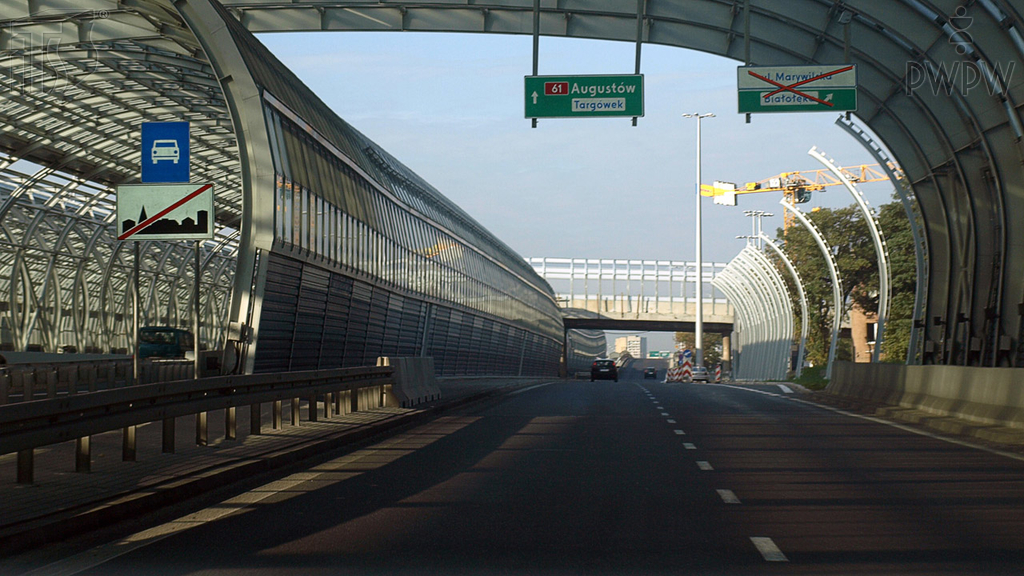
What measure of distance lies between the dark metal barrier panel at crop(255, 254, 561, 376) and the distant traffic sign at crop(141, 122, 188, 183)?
35.5ft

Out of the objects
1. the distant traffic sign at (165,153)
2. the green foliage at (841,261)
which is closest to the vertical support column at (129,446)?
the distant traffic sign at (165,153)

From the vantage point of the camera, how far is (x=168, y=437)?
507 inches

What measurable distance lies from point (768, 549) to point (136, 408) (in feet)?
21.0

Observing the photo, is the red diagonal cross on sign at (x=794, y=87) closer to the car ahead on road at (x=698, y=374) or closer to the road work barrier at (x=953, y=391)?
the road work barrier at (x=953, y=391)

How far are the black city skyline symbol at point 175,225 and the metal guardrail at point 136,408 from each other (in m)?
1.73

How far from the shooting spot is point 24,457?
1011 cm

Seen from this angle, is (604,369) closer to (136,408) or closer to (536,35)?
(536,35)

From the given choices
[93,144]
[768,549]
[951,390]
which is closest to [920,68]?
[951,390]

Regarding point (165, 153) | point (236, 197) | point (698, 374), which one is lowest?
point (698, 374)

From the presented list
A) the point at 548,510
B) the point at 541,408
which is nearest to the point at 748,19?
the point at 541,408

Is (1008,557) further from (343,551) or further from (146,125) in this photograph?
(146,125)

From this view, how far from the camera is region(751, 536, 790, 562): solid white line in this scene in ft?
25.8

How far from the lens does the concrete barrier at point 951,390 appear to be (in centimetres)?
1888

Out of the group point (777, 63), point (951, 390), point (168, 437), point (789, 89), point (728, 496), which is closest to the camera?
point (728, 496)
